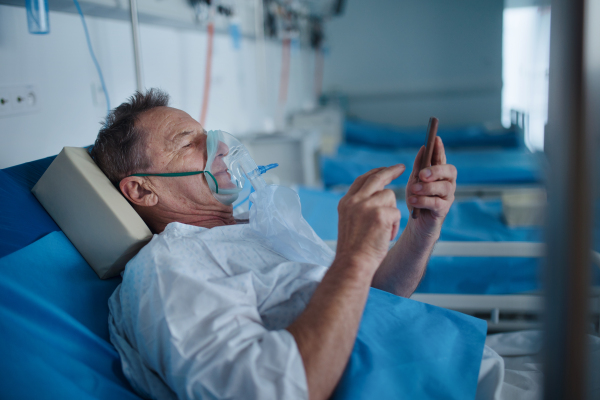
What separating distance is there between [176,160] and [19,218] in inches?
15.0

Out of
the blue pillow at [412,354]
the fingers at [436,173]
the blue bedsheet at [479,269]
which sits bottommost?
the blue bedsheet at [479,269]

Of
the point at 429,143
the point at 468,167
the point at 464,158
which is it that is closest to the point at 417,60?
the point at 464,158

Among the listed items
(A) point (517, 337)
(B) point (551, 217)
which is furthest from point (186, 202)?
(A) point (517, 337)

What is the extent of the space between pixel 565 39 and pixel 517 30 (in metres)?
6.43

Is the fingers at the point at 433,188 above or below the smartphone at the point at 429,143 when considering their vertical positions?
below

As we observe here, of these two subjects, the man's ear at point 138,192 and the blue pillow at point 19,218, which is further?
the man's ear at point 138,192

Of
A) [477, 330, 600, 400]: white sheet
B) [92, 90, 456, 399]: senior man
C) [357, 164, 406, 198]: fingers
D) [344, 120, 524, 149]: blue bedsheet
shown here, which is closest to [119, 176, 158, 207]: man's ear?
[92, 90, 456, 399]: senior man

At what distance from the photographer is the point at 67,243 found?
1.05 metres

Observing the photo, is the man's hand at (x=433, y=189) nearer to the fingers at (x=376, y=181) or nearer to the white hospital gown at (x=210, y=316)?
the fingers at (x=376, y=181)

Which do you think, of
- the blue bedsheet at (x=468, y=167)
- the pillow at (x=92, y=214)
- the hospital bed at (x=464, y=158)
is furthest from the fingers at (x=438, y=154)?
the blue bedsheet at (x=468, y=167)

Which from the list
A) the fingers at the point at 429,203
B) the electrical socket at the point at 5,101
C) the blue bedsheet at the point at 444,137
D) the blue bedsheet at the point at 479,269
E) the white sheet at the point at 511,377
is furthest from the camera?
the blue bedsheet at the point at 444,137

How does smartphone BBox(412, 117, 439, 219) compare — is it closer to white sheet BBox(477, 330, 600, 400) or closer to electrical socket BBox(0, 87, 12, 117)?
white sheet BBox(477, 330, 600, 400)

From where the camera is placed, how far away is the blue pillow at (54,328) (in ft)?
2.53

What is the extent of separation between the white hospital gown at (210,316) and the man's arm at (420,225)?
31cm
